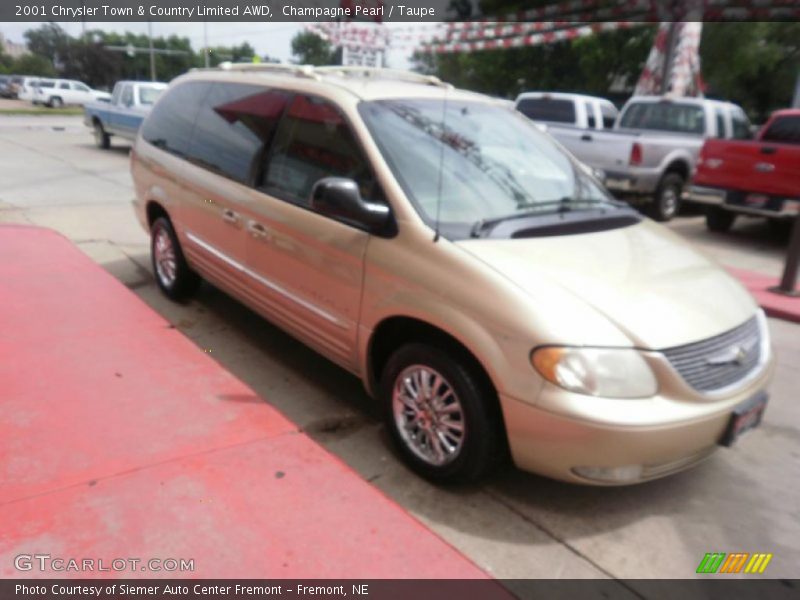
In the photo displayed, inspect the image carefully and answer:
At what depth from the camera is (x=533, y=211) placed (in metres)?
3.32

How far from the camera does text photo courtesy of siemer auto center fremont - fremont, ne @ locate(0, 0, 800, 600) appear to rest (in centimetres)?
246

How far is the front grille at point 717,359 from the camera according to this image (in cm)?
259

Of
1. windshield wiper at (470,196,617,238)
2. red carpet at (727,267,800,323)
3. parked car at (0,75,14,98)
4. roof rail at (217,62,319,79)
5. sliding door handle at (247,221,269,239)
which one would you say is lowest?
parked car at (0,75,14,98)

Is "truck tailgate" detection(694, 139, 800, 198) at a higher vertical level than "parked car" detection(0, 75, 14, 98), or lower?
higher

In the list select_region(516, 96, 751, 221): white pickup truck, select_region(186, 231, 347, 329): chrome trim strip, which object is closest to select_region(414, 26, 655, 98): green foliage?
select_region(516, 96, 751, 221): white pickup truck

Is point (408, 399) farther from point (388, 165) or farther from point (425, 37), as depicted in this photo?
point (425, 37)

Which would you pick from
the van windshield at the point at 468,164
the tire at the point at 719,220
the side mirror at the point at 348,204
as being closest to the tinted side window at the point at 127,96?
the tire at the point at 719,220

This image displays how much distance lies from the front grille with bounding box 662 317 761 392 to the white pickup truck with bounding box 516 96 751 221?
22.4ft

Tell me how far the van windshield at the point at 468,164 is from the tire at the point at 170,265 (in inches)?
91.1

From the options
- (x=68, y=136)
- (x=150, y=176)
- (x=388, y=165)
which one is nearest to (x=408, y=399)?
(x=388, y=165)

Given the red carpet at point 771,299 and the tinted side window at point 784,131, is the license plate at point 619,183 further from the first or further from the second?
the red carpet at point 771,299

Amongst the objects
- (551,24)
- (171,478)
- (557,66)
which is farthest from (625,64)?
(171,478)

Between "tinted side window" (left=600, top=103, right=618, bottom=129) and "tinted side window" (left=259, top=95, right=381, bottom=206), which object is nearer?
"tinted side window" (left=259, top=95, right=381, bottom=206)

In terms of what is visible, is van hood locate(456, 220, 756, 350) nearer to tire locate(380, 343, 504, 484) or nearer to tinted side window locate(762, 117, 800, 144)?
tire locate(380, 343, 504, 484)
